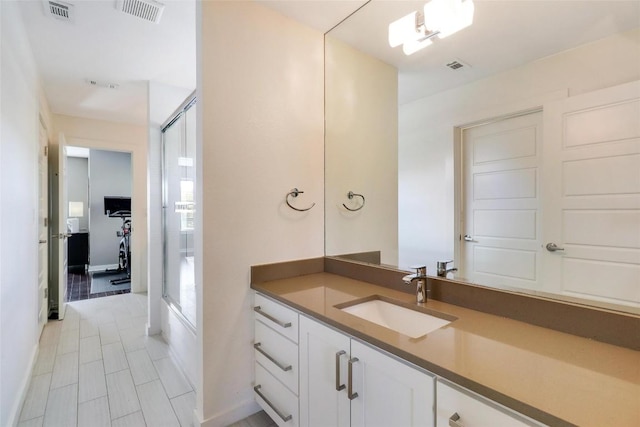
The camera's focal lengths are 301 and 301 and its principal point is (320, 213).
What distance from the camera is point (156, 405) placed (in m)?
1.91

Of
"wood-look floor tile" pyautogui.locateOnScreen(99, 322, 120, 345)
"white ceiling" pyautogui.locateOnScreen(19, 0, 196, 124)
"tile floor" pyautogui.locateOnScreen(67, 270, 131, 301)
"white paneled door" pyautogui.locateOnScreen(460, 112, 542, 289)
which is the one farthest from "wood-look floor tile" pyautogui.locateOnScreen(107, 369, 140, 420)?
"tile floor" pyautogui.locateOnScreen(67, 270, 131, 301)

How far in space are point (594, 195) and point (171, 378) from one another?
2.72 metres

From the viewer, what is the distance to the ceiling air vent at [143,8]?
181 centimetres

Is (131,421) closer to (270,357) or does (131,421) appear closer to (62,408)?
(62,408)

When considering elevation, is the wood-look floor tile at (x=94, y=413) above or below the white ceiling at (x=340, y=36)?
below

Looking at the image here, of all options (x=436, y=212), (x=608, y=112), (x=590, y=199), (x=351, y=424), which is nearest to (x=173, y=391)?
(x=351, y=424)

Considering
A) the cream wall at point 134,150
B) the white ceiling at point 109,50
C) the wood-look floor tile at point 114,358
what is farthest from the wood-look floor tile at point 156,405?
the cream wall at point 134,150

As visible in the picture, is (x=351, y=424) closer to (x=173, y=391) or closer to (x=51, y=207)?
(x=173, y=391)

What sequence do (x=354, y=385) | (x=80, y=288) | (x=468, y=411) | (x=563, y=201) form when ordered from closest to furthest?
(x=468, y=411) < (x=354, y=385) < (x=563, y=201) < (x=80, y=288)

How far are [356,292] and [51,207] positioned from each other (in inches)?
158

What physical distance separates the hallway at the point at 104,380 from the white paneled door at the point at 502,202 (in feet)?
6.14

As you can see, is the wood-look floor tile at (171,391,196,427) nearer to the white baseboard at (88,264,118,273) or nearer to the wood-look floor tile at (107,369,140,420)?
the wood-look floor tile at (107,369,140,420)

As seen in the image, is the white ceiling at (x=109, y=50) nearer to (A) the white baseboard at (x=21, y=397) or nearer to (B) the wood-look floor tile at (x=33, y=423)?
(A) the white baseboard at (x=21, y=397)

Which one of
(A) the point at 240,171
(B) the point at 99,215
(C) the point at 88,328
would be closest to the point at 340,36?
(A) the point at 240,171
